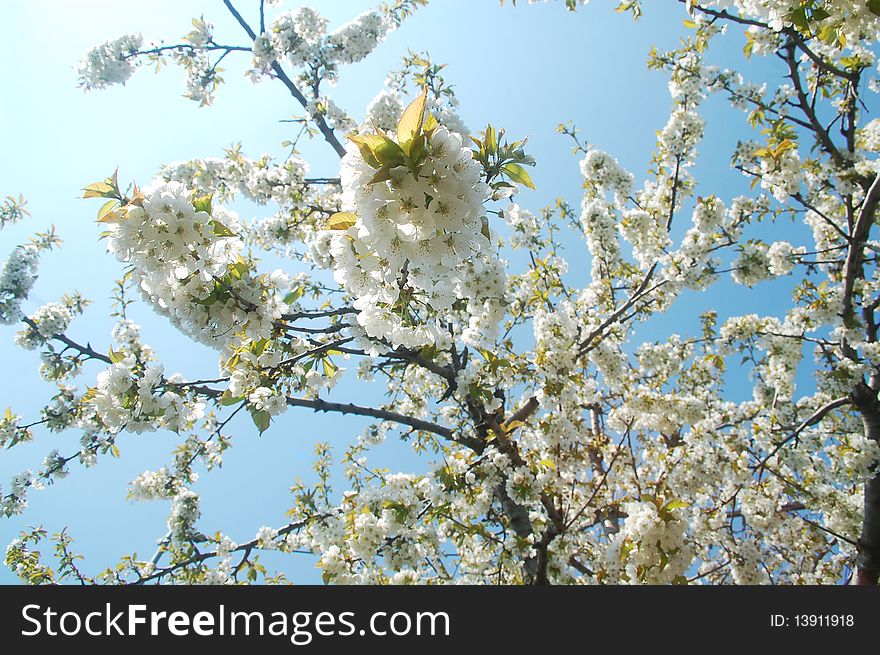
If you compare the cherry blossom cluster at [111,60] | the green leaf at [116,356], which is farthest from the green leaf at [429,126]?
the cherry blossom cluster at [111,60]

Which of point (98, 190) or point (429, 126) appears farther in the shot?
point (98, 190)

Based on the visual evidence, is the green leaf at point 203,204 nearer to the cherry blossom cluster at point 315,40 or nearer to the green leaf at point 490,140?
the green leaf at point 490,140

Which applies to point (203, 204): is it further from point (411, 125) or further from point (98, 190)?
point (411, 125)

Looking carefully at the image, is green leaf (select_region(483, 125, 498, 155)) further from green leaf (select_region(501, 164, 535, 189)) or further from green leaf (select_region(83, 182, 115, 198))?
green leaf (select_region(83, 182, 115, 198))

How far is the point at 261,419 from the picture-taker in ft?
7.59

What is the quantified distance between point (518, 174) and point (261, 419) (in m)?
1.72

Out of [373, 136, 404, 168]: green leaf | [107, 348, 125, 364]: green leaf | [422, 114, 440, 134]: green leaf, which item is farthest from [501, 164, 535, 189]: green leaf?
[107, 348, 125, 364]: green leaf

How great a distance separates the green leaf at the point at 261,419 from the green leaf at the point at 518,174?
1.68 metres

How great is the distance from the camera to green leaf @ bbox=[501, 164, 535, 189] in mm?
1772

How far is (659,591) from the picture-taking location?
2.83 metres

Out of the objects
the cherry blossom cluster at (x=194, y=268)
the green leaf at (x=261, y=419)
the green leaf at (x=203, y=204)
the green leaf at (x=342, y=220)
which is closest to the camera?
the green leaf at (x=342, y=220)

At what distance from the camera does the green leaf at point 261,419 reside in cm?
229

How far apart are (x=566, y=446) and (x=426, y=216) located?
4.86 meters

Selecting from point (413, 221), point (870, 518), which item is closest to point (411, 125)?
point (413, 221)
